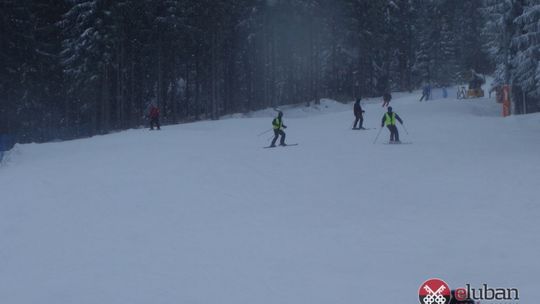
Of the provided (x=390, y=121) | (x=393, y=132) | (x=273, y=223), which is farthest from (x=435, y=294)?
(x=393, y=132)

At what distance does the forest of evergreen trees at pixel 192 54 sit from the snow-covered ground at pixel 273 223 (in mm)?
12392

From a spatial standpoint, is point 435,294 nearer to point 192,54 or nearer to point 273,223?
point 273,223

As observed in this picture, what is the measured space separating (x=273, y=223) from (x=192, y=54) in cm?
4063

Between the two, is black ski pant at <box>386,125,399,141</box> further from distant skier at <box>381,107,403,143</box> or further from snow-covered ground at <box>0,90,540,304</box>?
snow-covered ground at <box>0,90,540,304</box>

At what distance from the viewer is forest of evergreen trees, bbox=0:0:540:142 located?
4006 cm

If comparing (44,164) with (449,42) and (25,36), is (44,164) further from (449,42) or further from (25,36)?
(449,42)

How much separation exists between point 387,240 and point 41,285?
5890mm

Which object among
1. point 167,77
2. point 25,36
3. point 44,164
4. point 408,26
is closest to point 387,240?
point 44,164

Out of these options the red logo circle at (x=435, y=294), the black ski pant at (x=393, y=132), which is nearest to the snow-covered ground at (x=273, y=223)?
the red logo circle at (x=435, y=294)

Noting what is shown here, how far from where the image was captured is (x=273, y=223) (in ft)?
43.1

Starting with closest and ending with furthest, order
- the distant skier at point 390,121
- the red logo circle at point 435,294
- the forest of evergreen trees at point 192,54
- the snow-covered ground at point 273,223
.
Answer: the red logo circle at point 435,294 < the snow-covered ground at point 273,223 < the distant skier at point 390,121 < the forest of evergreen trees at point 192,54

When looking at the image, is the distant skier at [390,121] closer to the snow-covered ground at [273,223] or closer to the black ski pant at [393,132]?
the black ski pant at [393,132]

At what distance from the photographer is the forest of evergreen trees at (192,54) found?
40.1 meters

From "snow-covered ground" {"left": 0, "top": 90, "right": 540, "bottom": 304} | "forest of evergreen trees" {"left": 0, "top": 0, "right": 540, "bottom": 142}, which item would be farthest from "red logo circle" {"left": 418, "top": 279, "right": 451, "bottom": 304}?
"forest of evergreen trees" {"left": 0, "top": 0, "right": 540, "bottom": 142}
